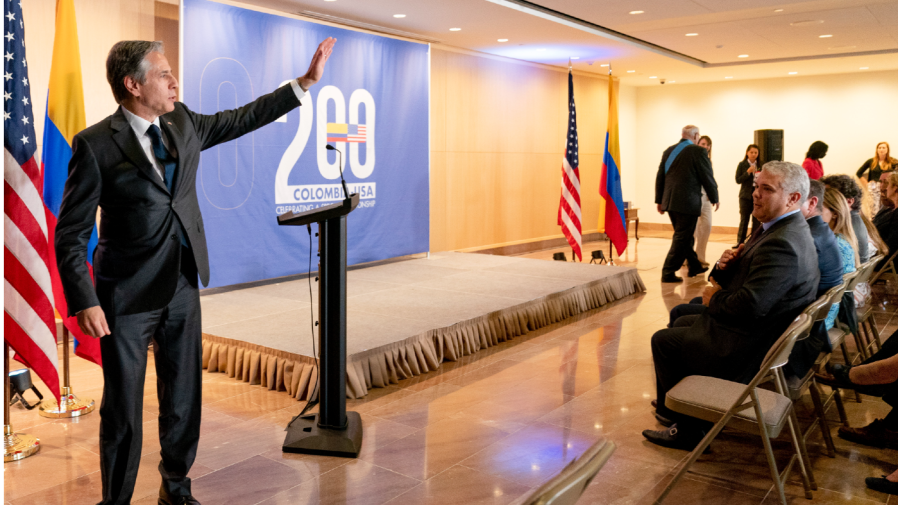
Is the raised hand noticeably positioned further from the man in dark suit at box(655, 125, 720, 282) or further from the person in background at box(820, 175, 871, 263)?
the man in dark suit at box(655, 125, 720, 282)

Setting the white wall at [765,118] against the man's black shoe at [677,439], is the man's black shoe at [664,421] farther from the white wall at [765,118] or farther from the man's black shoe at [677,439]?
the white wall at [765,118]

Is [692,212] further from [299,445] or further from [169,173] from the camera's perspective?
[169,173]

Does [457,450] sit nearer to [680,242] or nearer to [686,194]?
[680,242]

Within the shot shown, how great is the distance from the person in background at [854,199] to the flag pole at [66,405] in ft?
15.2

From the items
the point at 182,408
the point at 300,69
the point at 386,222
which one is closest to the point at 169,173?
the point at 182,408

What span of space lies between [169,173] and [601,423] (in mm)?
2507

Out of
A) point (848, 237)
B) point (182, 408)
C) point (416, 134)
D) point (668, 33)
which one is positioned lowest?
point (182, 408)

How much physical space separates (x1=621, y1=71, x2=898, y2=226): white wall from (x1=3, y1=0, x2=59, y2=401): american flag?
12264 mm

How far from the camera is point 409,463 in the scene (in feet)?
10.7

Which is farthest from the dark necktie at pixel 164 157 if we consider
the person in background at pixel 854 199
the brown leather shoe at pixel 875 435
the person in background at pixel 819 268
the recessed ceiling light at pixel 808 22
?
the recessed ceiling light at pixel 808 22

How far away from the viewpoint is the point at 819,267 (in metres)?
3.57

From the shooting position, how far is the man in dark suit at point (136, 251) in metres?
2.26

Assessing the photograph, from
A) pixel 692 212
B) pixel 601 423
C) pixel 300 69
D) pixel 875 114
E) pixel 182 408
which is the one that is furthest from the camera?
pixel 875 114

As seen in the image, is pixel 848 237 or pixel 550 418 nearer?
pixel 550 418
